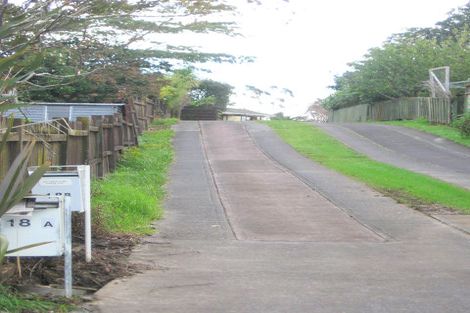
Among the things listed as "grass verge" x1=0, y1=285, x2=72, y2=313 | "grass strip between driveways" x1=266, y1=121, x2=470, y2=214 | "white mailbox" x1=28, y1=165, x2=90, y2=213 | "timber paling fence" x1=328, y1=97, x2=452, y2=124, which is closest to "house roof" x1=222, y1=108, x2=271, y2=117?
"timber paling fence" x1=328, y1=97, x2=452, y2=124

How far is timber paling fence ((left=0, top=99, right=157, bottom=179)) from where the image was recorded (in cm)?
792

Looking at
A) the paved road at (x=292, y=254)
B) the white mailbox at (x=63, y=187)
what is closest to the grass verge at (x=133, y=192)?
the paved road at (x=292, y=254)

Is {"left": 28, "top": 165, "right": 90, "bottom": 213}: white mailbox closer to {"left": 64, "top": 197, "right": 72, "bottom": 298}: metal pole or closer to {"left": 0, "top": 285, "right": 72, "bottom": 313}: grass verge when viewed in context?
{"left": 64, "top": 197, "right": 72, "bottom": 298}: metal pole

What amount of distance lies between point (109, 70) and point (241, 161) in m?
12.4

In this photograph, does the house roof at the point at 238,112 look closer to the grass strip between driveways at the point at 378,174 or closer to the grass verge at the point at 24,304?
the grass strip between driveways at the point at 378,174

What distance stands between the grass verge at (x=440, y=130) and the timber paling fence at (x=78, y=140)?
14.7 m

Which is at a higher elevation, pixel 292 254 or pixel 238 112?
pixel 238 112

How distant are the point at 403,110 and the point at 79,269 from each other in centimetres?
3613

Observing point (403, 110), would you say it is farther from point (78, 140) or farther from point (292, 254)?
point (292, 254)

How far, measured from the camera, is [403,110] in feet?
133

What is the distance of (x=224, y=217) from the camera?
35.6 feet

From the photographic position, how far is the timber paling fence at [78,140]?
7916 millimetres

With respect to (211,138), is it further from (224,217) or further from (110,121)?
(224,217)

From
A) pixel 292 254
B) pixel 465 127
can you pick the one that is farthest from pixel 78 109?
pixel 465 127
